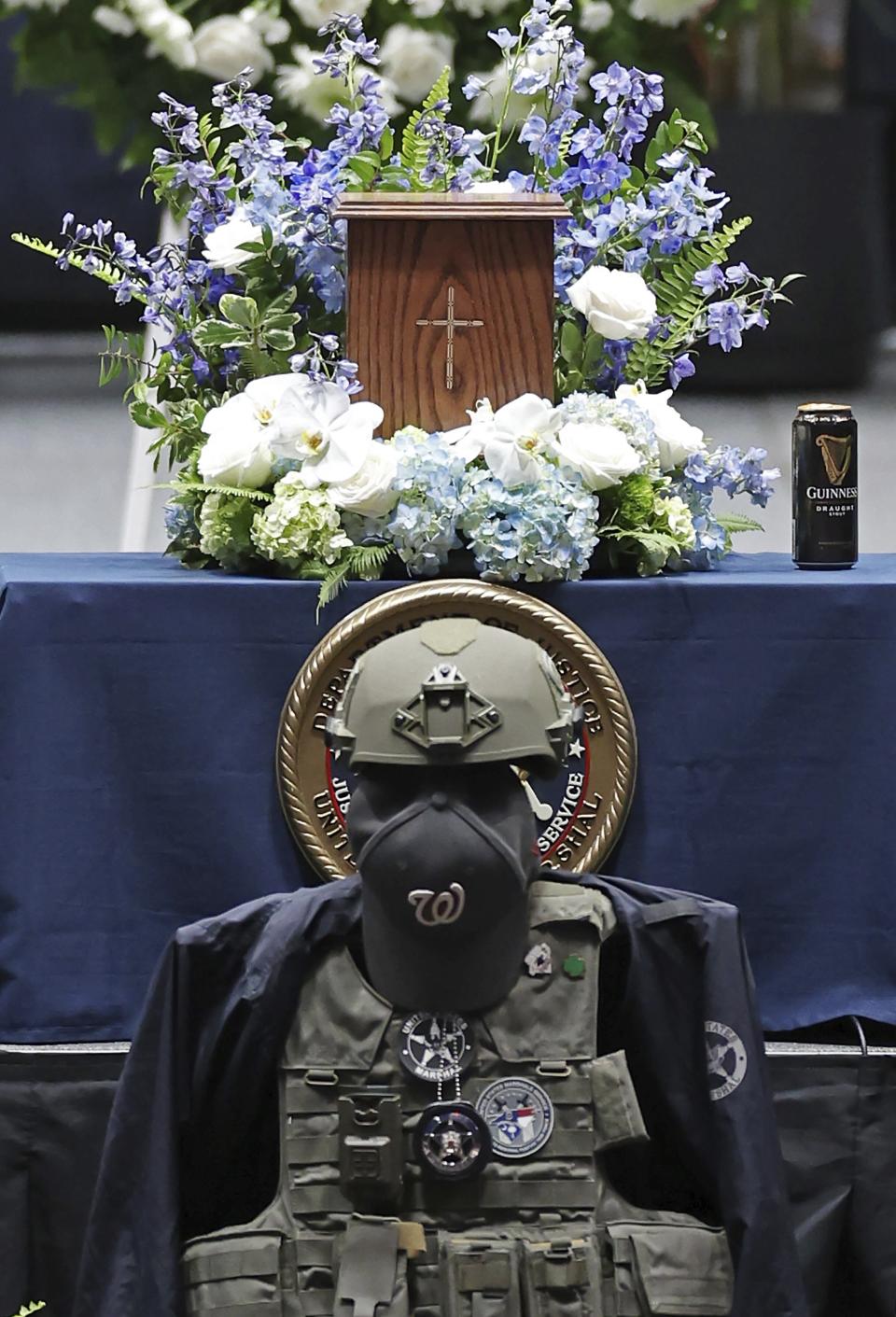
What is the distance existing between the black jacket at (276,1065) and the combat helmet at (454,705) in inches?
8.3

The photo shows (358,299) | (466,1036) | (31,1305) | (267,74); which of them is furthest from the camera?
(267,74)

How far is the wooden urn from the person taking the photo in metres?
2.65

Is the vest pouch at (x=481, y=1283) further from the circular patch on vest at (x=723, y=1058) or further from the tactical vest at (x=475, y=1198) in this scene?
the circular patch on vest at (x=723, y=1058)

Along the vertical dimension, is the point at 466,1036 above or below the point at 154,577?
below

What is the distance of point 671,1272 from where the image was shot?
2.16m

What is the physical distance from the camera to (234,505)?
2.62 meters

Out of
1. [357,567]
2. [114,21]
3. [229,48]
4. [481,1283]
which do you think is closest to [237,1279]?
[481,1283]

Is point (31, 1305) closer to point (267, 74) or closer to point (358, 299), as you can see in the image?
A: point (358, 299)

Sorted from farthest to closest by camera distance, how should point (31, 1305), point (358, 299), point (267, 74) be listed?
1. point (267, 74)
2. point (358, 299)
3. point (31, 1305)

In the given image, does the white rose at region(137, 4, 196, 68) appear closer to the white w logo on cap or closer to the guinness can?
the guinness can

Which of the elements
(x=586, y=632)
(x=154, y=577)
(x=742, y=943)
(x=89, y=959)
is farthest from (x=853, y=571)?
(x=89, y=959)

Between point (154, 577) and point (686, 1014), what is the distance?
0.84 m

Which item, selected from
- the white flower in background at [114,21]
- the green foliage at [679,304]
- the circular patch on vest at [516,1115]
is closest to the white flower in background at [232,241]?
the green foliage at [679,304]

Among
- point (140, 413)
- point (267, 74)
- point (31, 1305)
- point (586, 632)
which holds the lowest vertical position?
point (31, 1305)
